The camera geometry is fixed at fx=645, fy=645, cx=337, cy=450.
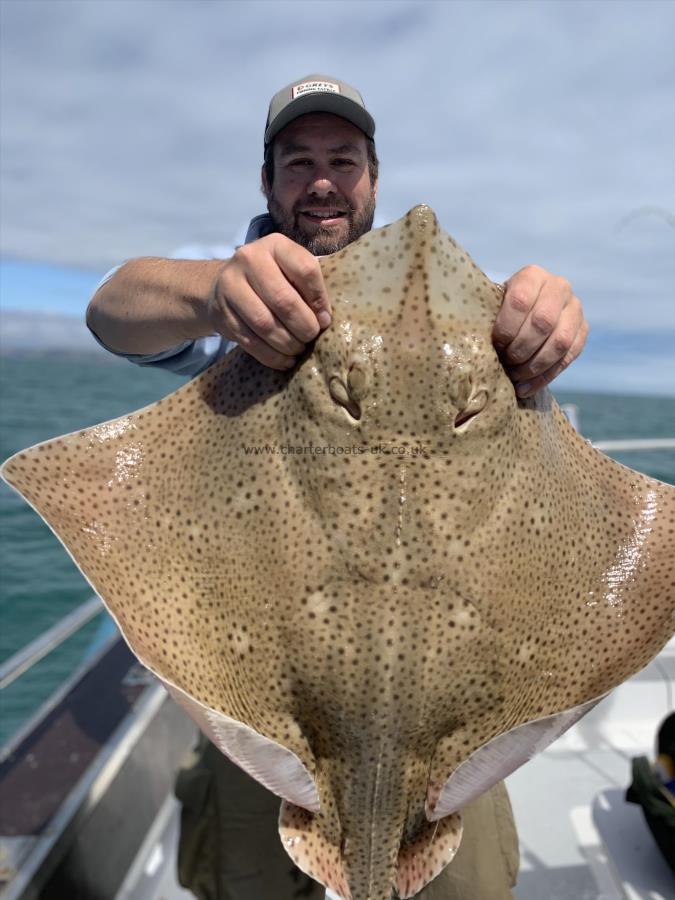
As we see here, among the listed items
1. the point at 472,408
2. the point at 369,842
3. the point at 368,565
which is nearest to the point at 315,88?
the point at 472,408

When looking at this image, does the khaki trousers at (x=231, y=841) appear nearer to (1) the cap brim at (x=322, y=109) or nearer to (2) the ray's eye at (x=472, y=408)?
(2) the ray's eye at (x=472, y=408)

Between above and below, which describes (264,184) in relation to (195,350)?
above

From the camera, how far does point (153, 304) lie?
257cm

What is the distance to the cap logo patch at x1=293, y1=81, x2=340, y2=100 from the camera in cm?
319

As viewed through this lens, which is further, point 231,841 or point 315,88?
point 231,841

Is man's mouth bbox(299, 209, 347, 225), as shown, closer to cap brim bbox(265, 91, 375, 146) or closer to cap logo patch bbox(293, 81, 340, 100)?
cap brim bbox(265, 91, 375, 146)

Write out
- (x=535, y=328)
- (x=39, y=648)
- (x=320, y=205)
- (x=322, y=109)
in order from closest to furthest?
(x=535, y=328) < (x=322, y=109) < (x=320, y=205) < (x=39, y=648)

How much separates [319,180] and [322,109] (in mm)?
A: 331

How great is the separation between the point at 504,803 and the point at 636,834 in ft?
6.23

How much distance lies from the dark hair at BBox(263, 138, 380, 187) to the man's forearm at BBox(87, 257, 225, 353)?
108 centimetres

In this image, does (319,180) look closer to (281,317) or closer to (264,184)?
(264,184)

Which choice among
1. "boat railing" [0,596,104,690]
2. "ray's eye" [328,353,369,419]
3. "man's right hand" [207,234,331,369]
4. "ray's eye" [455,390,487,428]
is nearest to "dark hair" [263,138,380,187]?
"man's right hand" [207,234,331,369]

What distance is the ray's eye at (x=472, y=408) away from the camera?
1912 mm

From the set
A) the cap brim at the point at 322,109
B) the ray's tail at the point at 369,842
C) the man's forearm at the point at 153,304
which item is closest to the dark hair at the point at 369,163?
the cap brim at the point at 322,109
